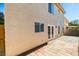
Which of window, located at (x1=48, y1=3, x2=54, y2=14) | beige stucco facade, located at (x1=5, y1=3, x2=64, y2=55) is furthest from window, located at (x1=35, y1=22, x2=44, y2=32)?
window, located at (x1=48, y1=3, x2=54, y2=14)

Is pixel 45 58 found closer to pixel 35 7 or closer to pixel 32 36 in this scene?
pixel 32 36

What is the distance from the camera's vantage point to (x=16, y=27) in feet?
16.5

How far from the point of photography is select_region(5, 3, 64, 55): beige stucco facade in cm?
466

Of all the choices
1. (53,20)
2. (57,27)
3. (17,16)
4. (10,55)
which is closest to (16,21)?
(17,16)

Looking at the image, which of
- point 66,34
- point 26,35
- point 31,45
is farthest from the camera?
point 66,34

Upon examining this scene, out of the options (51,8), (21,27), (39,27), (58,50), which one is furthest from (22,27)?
(51,8)

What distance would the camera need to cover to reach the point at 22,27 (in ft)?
17.9

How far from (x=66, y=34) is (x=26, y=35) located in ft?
13.5

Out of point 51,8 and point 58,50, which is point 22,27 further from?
point 51,8

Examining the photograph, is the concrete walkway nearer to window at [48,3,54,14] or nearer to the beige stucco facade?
the beige stucco facade

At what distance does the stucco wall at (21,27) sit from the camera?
466 cm

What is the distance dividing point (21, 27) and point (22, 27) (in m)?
0.08

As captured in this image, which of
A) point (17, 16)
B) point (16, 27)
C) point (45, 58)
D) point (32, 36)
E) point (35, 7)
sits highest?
point (35, 7)

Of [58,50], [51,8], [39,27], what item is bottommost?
[58,50]
